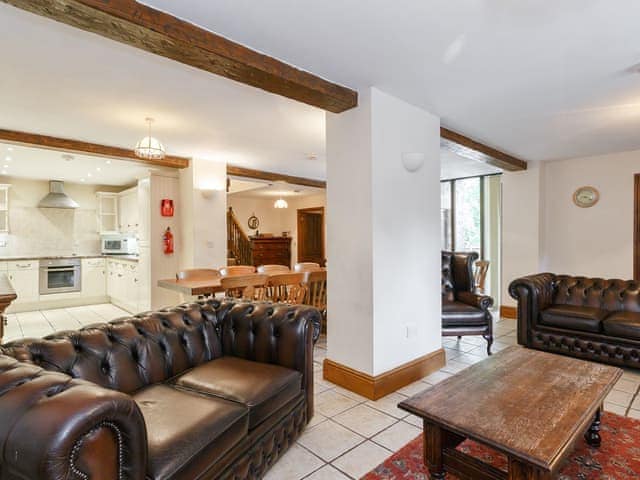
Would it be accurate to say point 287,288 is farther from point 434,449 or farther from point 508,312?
point 508,312

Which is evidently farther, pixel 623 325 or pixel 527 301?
pixel 527 301

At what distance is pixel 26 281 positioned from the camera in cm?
645

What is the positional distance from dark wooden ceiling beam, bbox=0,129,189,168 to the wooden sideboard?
12.7 feet

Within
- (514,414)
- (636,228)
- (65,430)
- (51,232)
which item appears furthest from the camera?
(51,232)

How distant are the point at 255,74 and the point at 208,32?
0.37 metres

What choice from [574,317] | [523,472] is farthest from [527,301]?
[523,472]

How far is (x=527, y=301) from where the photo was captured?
3.97 m

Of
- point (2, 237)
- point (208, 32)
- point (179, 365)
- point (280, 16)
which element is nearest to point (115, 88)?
point (208, 32)

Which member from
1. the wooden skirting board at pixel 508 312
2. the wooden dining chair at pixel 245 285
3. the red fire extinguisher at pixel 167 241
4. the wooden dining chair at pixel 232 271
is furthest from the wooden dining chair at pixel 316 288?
the wooden skirting board at pixel 508 312

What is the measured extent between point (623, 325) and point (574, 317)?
0.40 metres

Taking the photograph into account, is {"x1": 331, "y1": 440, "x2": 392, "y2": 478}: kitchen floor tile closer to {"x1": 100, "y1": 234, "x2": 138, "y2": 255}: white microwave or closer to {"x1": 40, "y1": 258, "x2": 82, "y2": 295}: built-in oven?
{"x1": 100, "y1": 234, "x2": 138, "y2": 255}: white microwave

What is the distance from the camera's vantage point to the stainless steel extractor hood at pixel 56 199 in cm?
708

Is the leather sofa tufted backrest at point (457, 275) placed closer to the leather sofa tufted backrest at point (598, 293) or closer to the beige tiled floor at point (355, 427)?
the beige tiled floor at point (355, 427)

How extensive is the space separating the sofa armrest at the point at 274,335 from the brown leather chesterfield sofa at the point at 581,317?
2858 millimetres
